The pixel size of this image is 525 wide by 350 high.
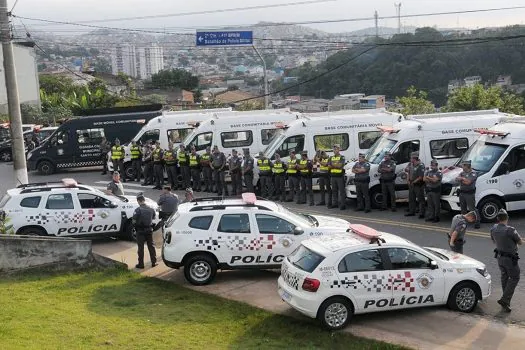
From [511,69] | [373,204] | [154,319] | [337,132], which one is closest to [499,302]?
[154,319]

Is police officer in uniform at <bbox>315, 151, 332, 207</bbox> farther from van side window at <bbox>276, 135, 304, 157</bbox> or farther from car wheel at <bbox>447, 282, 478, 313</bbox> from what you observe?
car wheel at <bbox>447, 282, 478, 313</bbox>

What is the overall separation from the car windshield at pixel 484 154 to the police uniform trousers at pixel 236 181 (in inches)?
273

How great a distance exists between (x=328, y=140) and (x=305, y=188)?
2369 mm

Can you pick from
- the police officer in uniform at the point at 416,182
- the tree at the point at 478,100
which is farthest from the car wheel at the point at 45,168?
the tree at the point at 478,100

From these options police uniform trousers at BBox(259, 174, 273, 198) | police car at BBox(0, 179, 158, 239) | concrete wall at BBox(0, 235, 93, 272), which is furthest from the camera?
police uniform trousers at BBox(259, 174, 273, 198)

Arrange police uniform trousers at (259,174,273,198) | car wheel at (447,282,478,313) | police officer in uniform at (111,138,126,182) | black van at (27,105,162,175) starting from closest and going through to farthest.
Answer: car wheel at (447,282,478,313) < police uniform trousers at (259,174,273,198) < police officer in uniform at (111,138,126,182) < black van at (27,105,162,175)

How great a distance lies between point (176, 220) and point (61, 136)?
16.7 meters

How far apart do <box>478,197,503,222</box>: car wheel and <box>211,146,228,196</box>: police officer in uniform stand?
27.5 feet

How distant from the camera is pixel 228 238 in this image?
12547mm

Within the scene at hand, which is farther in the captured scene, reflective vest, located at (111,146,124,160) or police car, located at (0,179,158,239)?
reflective vest, located at (111,146,124,160)

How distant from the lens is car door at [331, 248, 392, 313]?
401 inches

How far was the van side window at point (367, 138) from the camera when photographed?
70.7 ft

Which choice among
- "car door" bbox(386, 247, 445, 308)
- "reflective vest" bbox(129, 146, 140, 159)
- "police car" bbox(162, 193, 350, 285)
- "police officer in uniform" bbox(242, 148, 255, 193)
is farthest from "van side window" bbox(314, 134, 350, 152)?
"car door" bbox(386, 247, 445, 308)

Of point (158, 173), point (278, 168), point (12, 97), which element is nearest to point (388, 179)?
point (278, 168)
